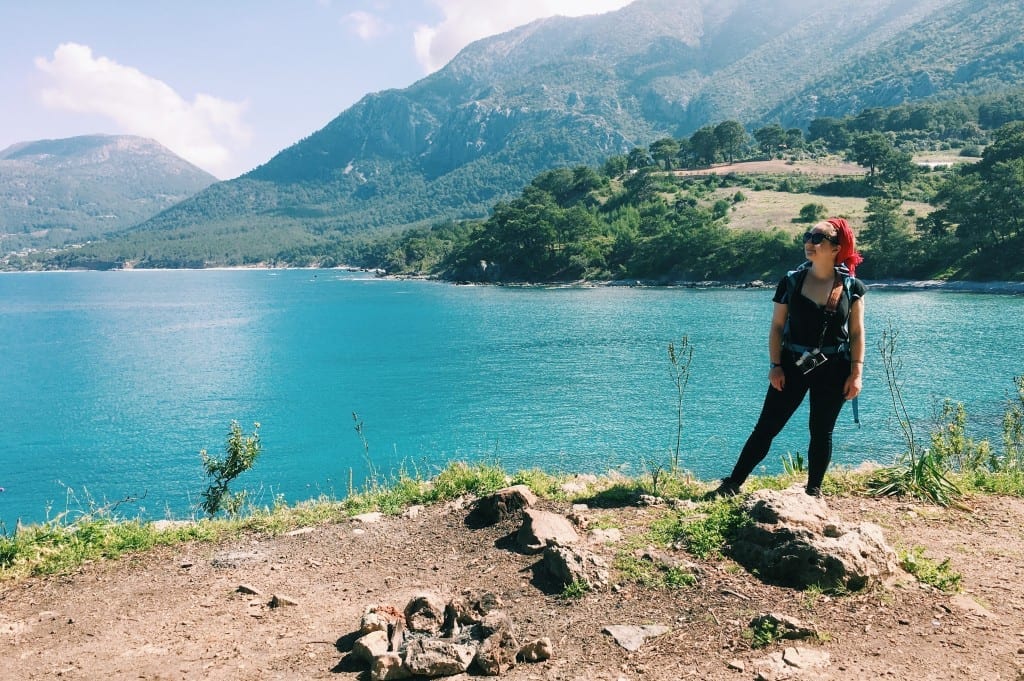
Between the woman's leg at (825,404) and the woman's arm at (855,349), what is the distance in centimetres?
6

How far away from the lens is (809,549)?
4566 millimetres

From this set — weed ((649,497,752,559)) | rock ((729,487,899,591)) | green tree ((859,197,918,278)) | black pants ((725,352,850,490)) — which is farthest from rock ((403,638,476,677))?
green tree ((859,197,918,278))

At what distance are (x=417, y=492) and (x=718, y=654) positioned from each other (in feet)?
14.6

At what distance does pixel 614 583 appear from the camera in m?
4.81

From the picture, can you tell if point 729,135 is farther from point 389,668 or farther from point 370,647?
point 389,668

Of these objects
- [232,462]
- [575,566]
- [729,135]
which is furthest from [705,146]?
[575,566]

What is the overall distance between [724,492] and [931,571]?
6.86 feet

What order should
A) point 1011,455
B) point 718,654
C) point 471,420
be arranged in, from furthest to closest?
point 471,420 < point 1011,455 < point 718,654

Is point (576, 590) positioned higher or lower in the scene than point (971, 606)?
lower

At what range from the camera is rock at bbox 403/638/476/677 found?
3977 millimetres

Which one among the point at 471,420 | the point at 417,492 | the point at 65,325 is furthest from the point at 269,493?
the point at 65,325

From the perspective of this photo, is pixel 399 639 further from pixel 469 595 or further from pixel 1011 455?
pixel 1011 455

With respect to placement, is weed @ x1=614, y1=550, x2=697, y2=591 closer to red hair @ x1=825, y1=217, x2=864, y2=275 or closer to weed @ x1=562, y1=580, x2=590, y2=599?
weed @ x1=562, y1=580, x2=590, y2=599

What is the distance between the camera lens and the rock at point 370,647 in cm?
410
